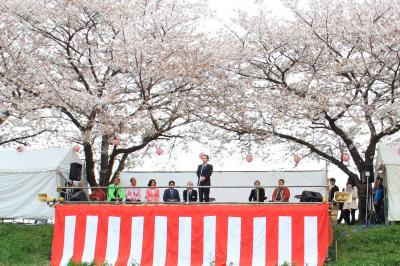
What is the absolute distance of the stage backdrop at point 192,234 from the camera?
613 inches

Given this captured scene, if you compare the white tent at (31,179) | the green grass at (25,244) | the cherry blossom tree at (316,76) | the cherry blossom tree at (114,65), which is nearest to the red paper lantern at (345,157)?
the cherry blossom tree at (316,76)

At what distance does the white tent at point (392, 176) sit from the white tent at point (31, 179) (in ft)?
32.2

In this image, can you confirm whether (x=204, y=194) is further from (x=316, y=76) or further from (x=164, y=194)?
(x=316, y=76)

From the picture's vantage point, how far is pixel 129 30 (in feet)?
61.8

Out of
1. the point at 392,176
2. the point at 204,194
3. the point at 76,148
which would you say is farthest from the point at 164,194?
the point at 392,176

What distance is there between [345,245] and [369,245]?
0.60m

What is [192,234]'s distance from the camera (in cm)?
1609

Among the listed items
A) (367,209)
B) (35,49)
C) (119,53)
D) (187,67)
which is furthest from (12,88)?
(367,209)

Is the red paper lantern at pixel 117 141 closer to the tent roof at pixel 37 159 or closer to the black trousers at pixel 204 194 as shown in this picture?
the tent roof at pixel 37 159

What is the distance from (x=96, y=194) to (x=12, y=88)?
4.39m

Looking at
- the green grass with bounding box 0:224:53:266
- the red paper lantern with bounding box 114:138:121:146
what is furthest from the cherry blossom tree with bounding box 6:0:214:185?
the green grass with bounding box 0:224:53:266

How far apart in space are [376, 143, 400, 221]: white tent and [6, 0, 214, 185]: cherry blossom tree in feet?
19.1

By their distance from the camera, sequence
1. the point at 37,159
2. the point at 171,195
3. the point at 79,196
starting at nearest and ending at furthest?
the point at 79,196 → the point at 171,195 → the point at 37,159

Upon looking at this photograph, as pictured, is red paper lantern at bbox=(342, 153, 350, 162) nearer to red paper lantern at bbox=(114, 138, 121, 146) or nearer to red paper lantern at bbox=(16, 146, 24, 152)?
red paper lantern at bbox=(114, 138, 121, 146)
